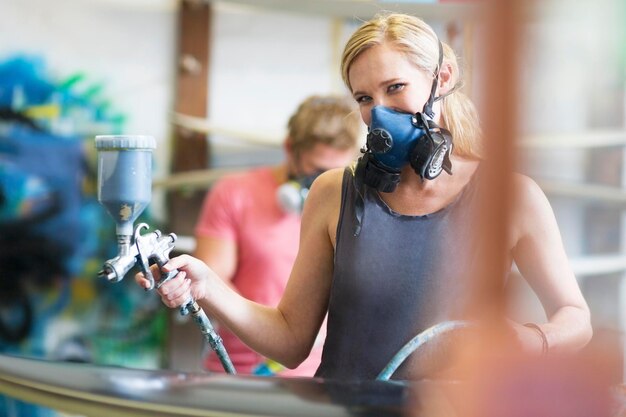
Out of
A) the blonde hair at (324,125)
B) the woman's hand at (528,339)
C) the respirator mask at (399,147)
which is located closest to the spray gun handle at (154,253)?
the respirator mask at (399,147)

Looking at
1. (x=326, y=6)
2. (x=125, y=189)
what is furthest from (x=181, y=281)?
(x=326, y=6)

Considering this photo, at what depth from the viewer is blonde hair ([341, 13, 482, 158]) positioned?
1.33 m

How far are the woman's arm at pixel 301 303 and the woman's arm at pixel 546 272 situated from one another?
0.35 metres

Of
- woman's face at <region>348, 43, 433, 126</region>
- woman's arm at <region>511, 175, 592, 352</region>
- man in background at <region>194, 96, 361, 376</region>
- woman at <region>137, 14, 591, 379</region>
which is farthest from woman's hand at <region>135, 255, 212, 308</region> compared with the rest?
man in background at <region>194, 96, 361, 376</region>

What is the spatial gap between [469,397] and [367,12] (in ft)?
10.3

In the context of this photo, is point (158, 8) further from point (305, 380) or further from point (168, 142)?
point (305, 380)

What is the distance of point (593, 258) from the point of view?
636 mm

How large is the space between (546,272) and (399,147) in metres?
→ 0.35

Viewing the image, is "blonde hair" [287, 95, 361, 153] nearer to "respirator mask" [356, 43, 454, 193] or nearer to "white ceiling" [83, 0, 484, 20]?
"white ceiling" [83, 0, 484, 20]

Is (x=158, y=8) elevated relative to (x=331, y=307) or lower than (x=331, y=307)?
elevated

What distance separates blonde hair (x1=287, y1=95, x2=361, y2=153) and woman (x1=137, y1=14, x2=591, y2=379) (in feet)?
4.09

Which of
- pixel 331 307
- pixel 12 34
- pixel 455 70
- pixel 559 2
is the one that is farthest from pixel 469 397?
pixel 12 34

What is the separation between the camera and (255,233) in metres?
2.80

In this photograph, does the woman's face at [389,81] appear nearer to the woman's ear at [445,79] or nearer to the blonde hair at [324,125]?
the woman's ear at [445,79]
